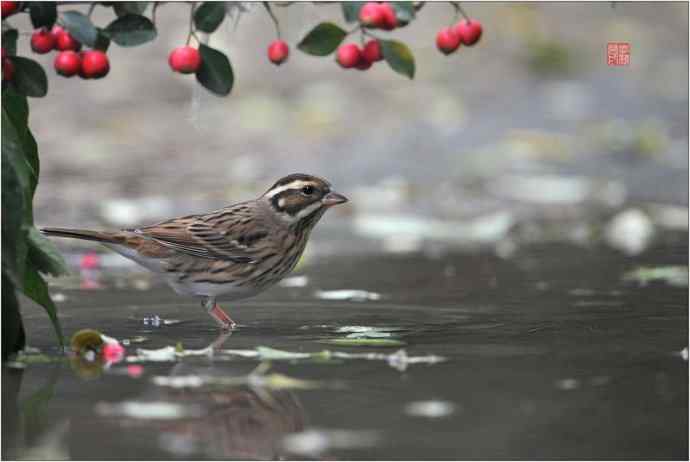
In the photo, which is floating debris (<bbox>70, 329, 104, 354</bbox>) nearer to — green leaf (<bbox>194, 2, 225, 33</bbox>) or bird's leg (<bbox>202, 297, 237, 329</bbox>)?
bird's leg (<bbox>202, 297, 237, 329</bbox>)

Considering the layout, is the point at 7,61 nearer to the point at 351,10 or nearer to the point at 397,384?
the point at 351,10

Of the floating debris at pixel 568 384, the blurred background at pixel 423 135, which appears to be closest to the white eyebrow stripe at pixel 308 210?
the floating debris at pixel 568 384

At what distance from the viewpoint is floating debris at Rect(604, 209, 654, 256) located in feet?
37.7

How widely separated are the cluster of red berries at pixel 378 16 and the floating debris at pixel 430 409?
174 cm

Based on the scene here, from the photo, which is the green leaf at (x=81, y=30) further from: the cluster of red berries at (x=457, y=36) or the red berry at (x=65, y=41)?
the cluster of red berries at (x=457, y=36)

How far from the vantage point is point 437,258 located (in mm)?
11219

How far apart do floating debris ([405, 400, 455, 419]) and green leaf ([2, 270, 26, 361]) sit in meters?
1.85

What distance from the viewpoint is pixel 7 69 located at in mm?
6684

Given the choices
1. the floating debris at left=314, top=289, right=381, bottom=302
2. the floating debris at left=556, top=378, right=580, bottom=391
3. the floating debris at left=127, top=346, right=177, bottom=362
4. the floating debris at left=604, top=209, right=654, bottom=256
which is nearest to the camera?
the floating debris at left=556, top=378, right=580, bottom=391

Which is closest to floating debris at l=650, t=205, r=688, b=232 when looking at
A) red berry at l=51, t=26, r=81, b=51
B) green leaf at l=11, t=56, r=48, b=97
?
red berry at l=51, t=26, r=81, b=51

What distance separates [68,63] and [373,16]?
1.40 m

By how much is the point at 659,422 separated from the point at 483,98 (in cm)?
1137

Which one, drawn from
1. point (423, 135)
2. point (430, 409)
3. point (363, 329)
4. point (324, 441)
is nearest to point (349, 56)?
point (363, 329)

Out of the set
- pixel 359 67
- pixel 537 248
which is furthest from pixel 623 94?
pixel 359 67
